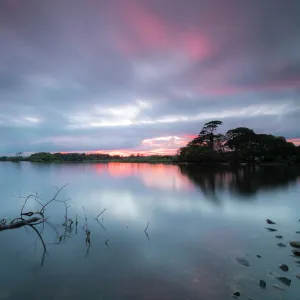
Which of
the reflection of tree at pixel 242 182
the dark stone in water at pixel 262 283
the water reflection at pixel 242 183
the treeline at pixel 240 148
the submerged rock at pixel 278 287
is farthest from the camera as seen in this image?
the treeline at pixel 240 148

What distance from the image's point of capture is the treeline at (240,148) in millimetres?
56438

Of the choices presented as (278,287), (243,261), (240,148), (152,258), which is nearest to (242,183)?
(243,261)

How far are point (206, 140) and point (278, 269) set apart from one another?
6584 cm

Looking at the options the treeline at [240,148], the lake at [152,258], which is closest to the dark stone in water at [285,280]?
the lake at [152,258]

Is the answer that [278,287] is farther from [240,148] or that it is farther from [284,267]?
[240,148]

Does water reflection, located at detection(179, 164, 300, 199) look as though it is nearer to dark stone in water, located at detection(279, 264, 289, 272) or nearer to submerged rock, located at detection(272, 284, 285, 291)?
dark stone in water, located at detection(279, 264, 289, 272)

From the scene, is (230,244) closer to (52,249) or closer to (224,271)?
(224,271)

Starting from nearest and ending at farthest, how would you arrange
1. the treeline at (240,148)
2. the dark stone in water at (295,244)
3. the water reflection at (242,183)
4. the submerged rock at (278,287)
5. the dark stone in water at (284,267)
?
the submerged rock at (278,287) < the dark stone in water at (284,267) < the dark stone in water at (295,244) < the water reflection at (242,183) < the treeline at (240,148)

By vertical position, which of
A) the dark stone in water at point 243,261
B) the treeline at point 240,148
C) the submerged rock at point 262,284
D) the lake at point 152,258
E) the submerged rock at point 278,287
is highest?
the treeline at point 240,148

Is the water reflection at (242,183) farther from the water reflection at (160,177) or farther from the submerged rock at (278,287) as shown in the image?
the submerged rock at (278,287)

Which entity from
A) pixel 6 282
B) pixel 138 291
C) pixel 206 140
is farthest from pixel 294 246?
pixel 206 140

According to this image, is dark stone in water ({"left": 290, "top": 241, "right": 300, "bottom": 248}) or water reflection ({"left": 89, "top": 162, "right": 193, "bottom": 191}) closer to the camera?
dark stone in water ({"left": 290, "top": 241, "right": 300, "bottom": 248})

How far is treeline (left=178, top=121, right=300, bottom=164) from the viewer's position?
56.4 metres

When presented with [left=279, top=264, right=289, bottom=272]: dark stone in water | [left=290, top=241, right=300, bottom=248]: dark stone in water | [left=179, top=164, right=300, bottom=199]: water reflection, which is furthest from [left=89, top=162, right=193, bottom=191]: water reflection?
[left=279, top=264, right=289, bottom=272]: dark stone in water
